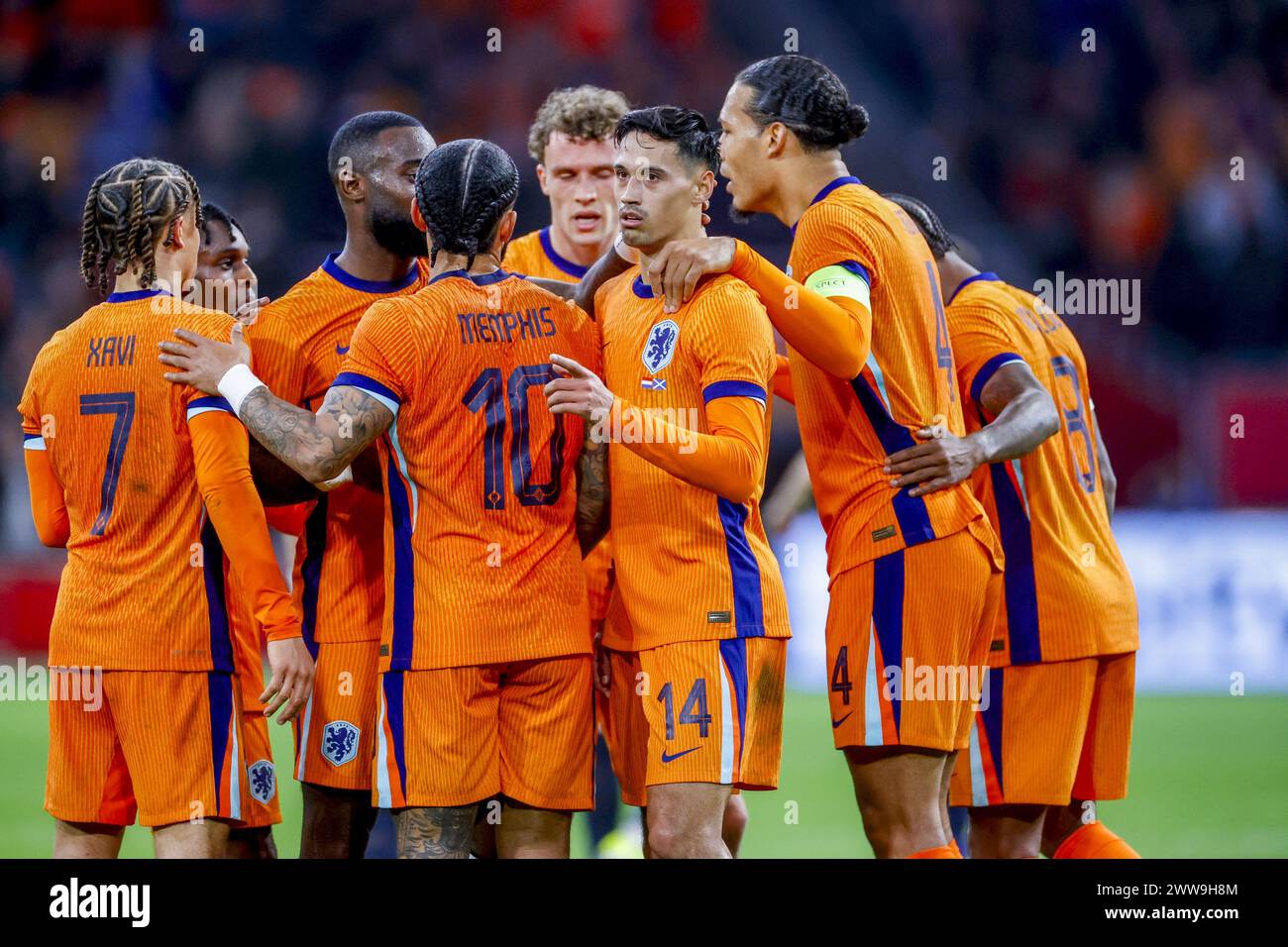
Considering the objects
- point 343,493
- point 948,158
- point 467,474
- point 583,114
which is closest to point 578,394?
point 467,474

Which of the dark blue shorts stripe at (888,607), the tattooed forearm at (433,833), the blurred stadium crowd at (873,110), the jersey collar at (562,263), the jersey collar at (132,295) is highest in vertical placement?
the blurred stadium crowd at (873,110)

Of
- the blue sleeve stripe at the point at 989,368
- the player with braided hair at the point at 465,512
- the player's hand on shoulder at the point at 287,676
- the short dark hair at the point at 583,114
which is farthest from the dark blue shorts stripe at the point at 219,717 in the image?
the short dark hair at the point at 583,114

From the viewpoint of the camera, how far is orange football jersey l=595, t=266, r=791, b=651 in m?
4.24

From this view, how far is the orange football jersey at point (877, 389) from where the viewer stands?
4398mm

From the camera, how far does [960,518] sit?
4449mm

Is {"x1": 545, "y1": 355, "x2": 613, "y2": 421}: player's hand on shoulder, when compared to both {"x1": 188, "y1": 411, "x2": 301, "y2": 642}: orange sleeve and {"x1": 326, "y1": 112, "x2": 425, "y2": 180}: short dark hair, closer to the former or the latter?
{"x1": 188, "y1": 411, "x2": 301, "y2": 642}: orange sleeve

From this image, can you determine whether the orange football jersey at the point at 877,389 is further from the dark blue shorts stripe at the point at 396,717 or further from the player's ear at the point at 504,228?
the dark blue shorts stripe at the point at 396,717

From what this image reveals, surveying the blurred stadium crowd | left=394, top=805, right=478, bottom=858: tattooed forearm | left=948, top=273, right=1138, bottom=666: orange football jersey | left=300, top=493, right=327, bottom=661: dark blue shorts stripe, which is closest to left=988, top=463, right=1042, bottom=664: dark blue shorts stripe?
left=948, top=273, right=1138, bottom=666: orange football jersey

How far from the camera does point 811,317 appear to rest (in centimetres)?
408

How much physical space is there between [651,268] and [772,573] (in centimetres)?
94

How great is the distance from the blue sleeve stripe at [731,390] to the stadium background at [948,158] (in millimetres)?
6312

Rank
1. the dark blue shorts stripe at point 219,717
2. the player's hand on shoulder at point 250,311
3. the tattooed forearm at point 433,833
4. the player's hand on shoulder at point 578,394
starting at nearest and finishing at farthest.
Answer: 1. the player's hand on shoulder at point 578,394
2. the tattooed forearm at point 433,833
3. the dark blue shorts stripe at point 219,717
4. the player's hand on shoulder at point 250,311

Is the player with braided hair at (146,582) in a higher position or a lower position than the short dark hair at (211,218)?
lower

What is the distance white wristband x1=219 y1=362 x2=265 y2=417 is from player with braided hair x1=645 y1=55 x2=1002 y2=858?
1164 millimetres
